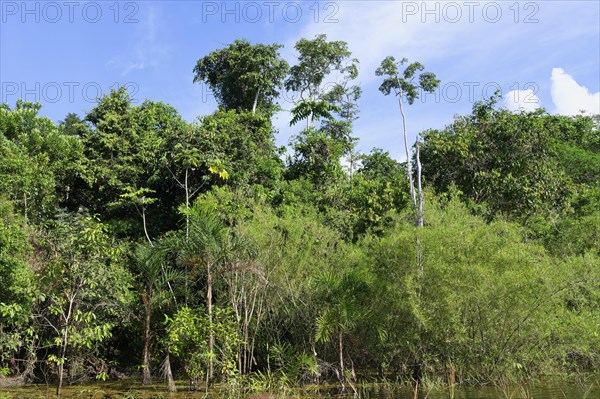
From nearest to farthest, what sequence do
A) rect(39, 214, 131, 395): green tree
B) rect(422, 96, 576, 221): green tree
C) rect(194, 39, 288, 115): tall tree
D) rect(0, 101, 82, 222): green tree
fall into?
rect(39, 214, 131, 395): green tree, rect(0, 101, 82, 222): green tree, rect(422, 96, 576, 221): green tree, rect(194, 39, 288, 115): tall tree

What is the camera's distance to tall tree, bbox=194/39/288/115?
24.2 meters

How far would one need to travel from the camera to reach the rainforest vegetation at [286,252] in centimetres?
1115

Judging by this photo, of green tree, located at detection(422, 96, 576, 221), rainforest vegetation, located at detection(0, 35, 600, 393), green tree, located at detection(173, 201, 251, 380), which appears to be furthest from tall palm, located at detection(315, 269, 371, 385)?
green tree, located at detection(422, 96, 576, 221)

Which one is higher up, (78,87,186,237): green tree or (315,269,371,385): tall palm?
(78,87,186,237): green tree

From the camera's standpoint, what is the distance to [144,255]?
43.3 ft

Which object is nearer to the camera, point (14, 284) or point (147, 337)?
point (14, 284)

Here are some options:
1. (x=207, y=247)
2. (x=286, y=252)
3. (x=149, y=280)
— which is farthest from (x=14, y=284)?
(x=286, y=252)

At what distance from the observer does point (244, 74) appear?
2392 cm

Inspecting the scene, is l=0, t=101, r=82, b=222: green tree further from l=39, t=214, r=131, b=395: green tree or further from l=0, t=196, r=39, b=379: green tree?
l=39, t=214, r=131, b=395: green tree

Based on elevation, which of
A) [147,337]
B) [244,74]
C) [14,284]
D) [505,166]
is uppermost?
[244,74]

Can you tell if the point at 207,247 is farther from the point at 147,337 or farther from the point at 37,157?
the point at 37,157

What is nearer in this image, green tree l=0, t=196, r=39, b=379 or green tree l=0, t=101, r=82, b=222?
green tree l=0, t=196, r=39, b=379

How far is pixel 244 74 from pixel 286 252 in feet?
40.7

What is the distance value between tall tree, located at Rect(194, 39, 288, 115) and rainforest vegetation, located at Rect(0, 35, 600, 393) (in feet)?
0.83
